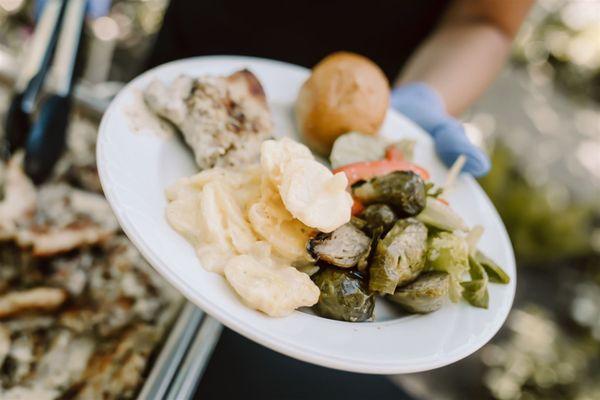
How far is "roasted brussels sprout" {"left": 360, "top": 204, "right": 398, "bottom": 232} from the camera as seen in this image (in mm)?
1630

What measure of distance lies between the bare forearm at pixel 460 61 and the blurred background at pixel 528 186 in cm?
168

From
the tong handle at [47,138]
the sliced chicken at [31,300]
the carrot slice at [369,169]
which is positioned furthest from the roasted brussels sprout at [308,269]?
the tong handle at [47,138]

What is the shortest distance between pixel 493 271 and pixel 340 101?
87 centimetres

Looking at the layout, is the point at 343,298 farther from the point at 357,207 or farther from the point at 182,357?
the point at 182,357

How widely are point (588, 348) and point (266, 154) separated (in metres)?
4.13

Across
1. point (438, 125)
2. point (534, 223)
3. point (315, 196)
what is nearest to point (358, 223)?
point (315, 196)

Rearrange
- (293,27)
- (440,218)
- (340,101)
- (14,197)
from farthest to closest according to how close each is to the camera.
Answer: (293,27)
(340,101)
(14,197)
(440,218)

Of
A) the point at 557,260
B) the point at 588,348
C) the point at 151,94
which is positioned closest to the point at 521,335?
the point at 588,348

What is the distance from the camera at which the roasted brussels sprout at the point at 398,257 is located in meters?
1.49

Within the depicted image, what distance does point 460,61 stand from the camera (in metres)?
Answer: 3.01

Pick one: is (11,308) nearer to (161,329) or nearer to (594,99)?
(161,329)

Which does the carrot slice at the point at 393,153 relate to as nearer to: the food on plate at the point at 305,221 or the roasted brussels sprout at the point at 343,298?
the food on plate at the point at 305,221

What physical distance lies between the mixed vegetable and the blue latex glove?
42 cm

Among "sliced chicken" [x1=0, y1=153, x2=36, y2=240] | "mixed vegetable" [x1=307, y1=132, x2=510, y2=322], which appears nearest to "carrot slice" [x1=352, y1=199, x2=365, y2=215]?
"mixed vegetable" [x1=307, y1=132, x2=510, y2=322]
